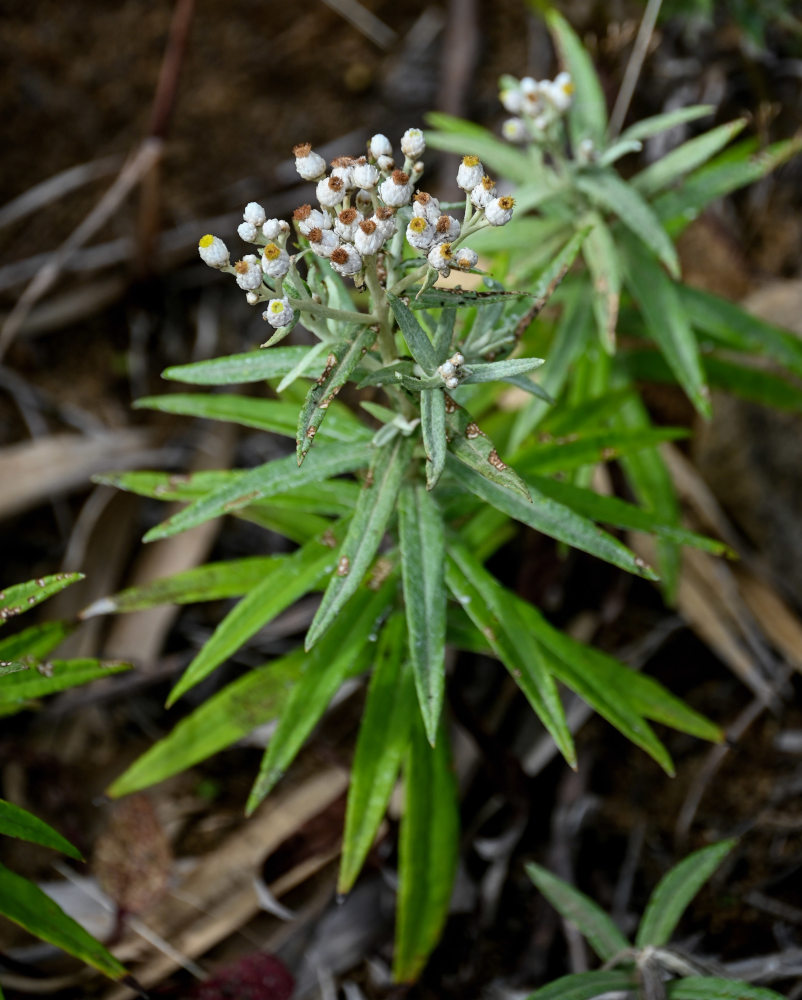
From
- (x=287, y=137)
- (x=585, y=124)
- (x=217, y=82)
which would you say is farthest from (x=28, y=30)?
(x=585, y=124)

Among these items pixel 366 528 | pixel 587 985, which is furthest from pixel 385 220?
pixel 587 985

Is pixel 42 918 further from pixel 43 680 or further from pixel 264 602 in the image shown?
pixel 264 602

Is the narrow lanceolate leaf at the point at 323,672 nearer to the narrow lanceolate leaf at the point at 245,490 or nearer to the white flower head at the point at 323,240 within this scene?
the narrow lanceolate leaf at the point at 245,490

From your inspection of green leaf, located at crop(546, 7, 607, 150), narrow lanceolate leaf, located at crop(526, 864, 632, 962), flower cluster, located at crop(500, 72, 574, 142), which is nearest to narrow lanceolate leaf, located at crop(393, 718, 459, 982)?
narrow lanceolate leaf, located at crop(526, 864, 632, 962)

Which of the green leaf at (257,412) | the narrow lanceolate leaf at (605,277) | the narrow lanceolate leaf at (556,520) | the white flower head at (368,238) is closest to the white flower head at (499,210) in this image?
the white flower head at (368,238)

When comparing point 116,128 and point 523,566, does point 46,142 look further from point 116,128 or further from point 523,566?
point 523,566

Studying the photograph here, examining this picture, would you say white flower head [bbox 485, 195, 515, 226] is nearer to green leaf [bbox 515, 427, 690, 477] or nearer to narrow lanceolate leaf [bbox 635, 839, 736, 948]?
green leaf [bbox 515, 427, 690, 477]

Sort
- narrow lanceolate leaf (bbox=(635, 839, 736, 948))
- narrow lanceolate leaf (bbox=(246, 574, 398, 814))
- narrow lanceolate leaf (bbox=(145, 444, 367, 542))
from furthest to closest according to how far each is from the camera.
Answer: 1. narrow lanceolate leaf (bbox=(635, 839, 736, 948))
2. narrow lanceolate leaf (bbox=(246, 574, 398, 814))
3. narrow lanceolate leaf (bbox=(145, 444, 367, 542))
